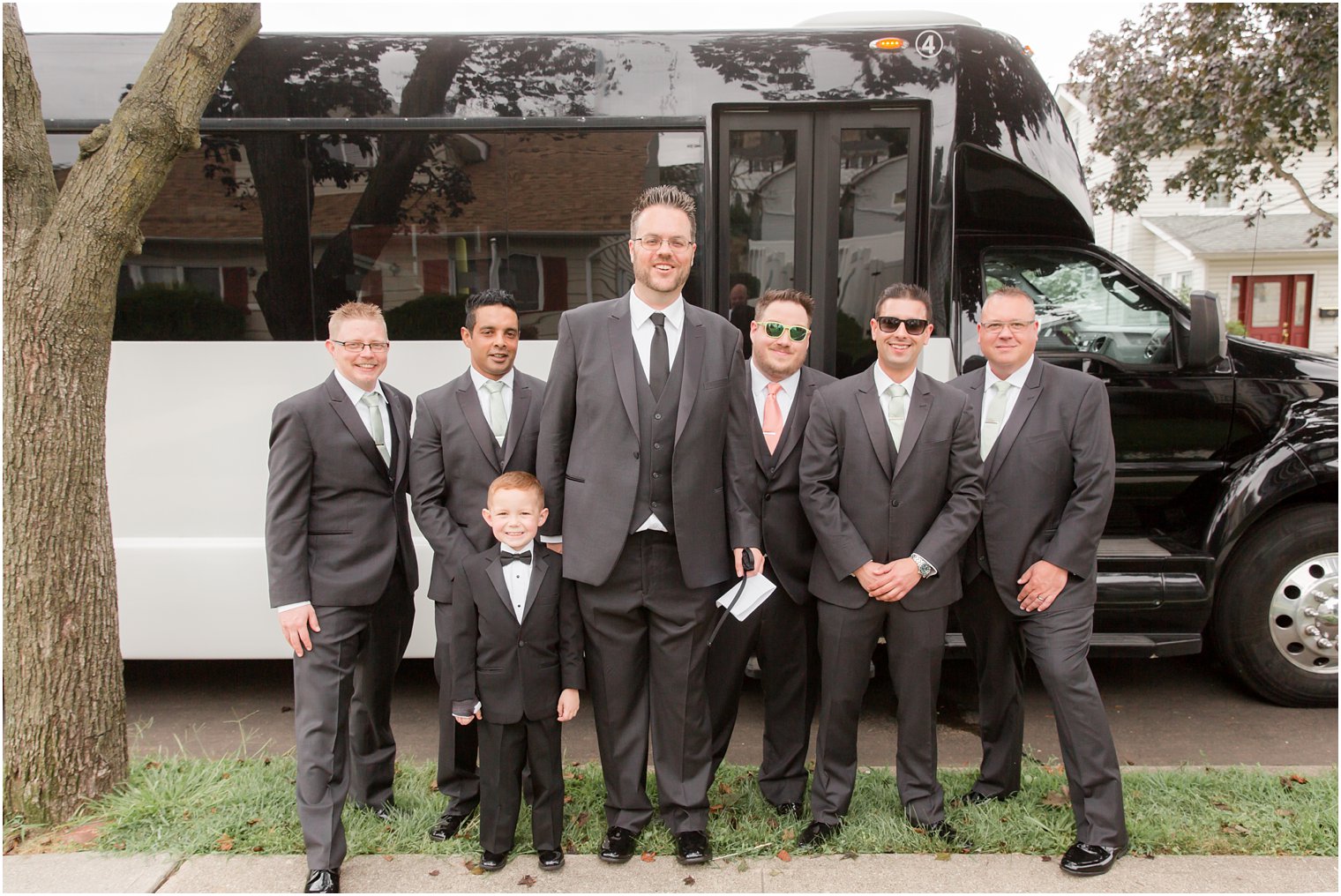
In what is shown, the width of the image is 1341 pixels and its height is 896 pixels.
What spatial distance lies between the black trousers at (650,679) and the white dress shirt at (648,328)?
0.19 m

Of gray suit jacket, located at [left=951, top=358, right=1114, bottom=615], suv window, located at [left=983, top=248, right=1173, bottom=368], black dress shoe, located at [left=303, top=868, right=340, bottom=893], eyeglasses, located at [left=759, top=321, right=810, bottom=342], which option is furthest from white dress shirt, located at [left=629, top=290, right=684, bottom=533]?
suv window, located at [left=983, top=248, right=1173, bottom=368]

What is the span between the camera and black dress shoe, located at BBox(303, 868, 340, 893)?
313 centimetres

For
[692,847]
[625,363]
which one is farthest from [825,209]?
[692,847]

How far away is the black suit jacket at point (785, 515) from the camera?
3.53 metres

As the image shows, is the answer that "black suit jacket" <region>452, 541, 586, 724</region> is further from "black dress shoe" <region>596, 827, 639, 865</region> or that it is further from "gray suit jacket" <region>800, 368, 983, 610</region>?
"gray suit jacket" <region>800, 368, 983, 610</region>

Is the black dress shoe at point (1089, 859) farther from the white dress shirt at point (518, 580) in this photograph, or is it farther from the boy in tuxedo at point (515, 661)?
the white dress shirt at point (518, 580)

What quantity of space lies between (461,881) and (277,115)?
3433 millimetres

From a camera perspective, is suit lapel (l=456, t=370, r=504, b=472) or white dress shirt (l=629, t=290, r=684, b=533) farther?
suit lapel (l=456, t=370, r=504, b=472)

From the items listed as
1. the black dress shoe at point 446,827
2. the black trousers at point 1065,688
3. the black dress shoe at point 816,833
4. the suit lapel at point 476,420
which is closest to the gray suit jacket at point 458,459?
the suit lapel at point 476,420

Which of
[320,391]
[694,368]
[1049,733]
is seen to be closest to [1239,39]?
[1049,733]

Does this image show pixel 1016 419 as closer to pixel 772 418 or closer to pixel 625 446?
pixel 772 418

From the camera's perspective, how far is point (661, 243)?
121 inches

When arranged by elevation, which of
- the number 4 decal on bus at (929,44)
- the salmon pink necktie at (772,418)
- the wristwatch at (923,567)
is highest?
the number 4 decal on bus at (929,44)

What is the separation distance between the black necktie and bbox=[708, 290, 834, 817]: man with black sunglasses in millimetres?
503
